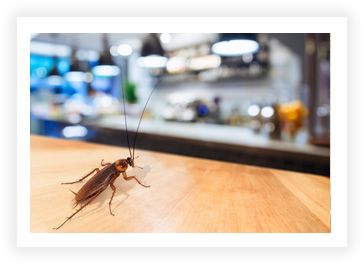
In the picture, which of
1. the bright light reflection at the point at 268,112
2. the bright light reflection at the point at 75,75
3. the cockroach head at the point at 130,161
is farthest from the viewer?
the bright light reflection at the point at 75,75

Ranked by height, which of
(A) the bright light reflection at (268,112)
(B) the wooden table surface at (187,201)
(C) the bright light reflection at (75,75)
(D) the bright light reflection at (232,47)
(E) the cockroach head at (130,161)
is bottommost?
(B) the wooden table surface at (187,201)

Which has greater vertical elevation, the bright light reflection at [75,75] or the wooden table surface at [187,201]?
the bright light reflection at [75,75]

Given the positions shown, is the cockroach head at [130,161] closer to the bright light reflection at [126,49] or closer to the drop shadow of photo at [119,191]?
the drop shadow of photo at [119,191]

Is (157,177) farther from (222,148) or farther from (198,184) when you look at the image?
(222,148)

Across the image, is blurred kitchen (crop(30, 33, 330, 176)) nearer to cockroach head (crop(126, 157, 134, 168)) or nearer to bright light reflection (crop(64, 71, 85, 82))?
bright light reflection (crop(64, 71, 85, 82))
